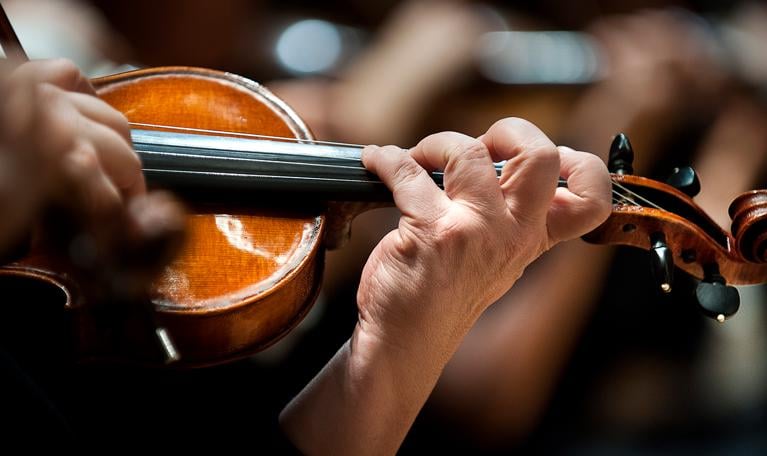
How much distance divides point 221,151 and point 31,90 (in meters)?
0.36

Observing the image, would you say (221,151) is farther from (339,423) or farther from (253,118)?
(339,423)

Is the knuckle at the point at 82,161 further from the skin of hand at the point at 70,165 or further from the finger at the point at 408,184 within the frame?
the finger at the point at 408,184

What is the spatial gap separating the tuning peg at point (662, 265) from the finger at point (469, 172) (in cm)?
18

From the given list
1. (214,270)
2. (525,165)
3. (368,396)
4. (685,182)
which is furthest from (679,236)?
(214,270)

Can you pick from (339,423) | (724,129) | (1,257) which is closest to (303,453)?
(339,423)

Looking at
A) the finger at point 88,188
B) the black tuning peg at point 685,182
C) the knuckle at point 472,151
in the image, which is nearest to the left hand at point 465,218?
the knuckle at point 472,151

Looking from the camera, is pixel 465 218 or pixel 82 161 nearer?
pixel 82 161

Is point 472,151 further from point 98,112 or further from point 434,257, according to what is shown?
point 98,112

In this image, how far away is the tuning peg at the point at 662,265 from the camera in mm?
728

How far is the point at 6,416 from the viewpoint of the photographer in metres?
0.60

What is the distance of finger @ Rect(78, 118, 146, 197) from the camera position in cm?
42

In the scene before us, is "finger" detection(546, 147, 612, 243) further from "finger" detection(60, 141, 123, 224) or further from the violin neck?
"finger" detection(60, 141, 123, 224)

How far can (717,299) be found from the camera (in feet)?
2.38

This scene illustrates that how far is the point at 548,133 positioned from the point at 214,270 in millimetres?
909
